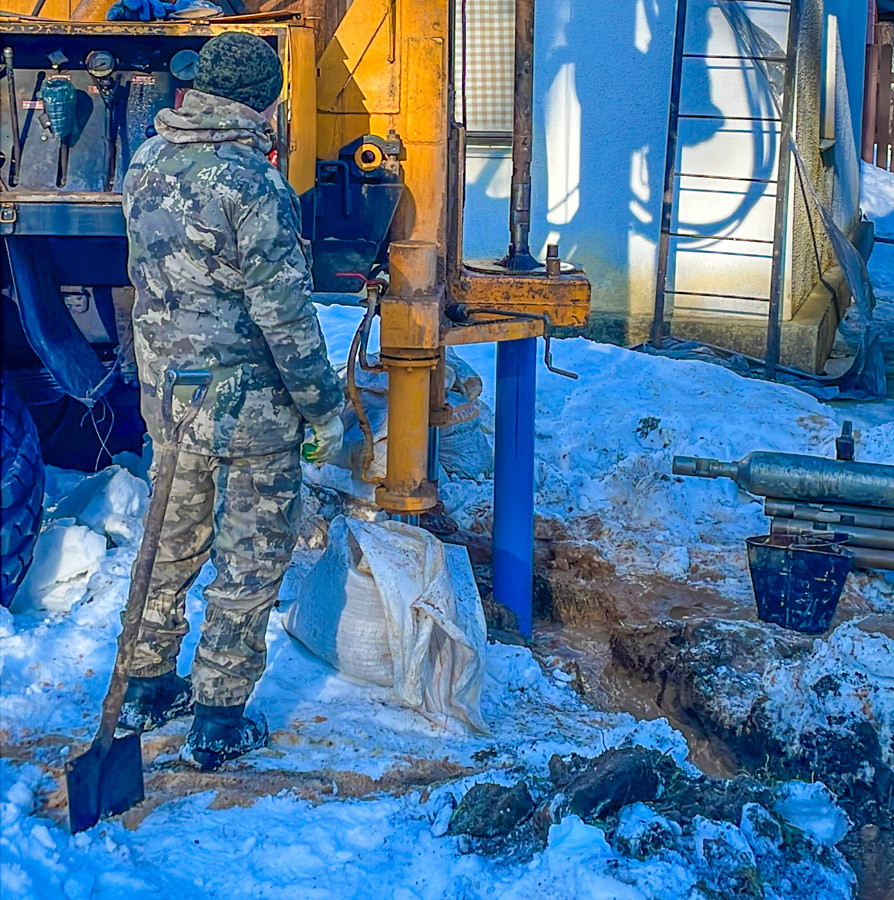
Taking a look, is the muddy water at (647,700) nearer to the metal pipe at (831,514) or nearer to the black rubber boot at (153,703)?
the metal pipe at (831,514)

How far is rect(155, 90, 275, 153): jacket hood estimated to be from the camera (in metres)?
3.25

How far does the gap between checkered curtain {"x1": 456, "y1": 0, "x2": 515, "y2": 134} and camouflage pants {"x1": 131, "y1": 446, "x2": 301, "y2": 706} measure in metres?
5.58

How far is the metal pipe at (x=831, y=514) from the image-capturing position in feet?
16.4

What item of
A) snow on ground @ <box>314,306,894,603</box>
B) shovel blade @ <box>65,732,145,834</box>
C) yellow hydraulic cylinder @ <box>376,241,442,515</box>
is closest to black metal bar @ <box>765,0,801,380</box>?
snow on ground @ <box>314,306,894,603</box>

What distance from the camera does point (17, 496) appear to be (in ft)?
14.5

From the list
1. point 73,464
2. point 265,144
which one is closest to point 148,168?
point 265,144

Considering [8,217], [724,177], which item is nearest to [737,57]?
[724,177]

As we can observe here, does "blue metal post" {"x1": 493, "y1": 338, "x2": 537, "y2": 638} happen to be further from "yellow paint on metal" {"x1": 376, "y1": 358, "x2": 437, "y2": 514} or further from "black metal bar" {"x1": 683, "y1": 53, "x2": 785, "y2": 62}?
"black metal bar" {"x1": 683, "y1": 53, "x2": 785, "y2": 62}

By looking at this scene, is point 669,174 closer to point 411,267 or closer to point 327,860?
point 411,267

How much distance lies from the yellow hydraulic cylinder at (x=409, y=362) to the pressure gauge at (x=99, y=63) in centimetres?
108

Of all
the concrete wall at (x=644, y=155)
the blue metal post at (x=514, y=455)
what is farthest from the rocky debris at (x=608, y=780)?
the concrete wall at (x=644, y=155)

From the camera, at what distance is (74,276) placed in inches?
189

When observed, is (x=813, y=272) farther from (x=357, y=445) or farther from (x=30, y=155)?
(x=30, y=155)

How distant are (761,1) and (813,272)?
7.03ft
